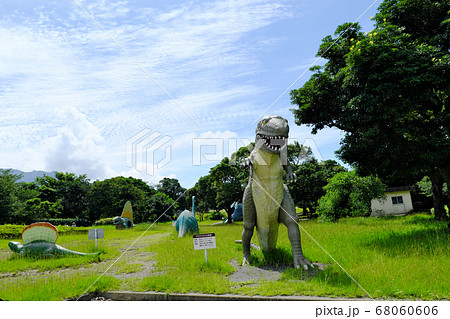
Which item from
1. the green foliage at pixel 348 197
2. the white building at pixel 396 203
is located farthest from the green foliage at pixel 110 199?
the white building at pixel 396 203

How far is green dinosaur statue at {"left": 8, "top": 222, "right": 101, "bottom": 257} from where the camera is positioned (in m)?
8.94

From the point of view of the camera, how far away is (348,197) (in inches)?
732

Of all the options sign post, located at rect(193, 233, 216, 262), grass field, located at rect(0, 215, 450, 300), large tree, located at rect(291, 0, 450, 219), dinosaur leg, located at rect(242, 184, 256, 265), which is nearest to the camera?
grass field, located at rect(0, 215, 450, 300)

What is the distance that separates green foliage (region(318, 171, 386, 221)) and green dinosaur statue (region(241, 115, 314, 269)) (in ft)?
41.2

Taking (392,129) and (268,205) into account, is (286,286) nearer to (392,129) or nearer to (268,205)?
(268,205)

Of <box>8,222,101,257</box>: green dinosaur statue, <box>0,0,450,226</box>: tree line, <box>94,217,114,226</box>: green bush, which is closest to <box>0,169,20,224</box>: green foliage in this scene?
<box>94,217,114,226</box>: green bush

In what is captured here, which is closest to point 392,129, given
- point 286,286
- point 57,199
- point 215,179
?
point 286,286

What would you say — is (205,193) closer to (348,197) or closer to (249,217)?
(348,197)

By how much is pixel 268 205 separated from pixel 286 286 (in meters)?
2.08

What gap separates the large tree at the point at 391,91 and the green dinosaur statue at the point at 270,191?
3523 mm

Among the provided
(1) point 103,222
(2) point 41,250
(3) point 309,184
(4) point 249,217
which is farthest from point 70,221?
(4) point 249,217

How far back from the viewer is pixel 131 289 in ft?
15.5

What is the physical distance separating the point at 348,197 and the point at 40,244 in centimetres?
1707

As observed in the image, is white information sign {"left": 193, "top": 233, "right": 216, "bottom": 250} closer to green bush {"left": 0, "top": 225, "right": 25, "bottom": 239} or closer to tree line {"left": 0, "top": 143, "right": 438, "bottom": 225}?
tree line {"left": 0, "top": 143, "right": 438, "bottom": 225}
